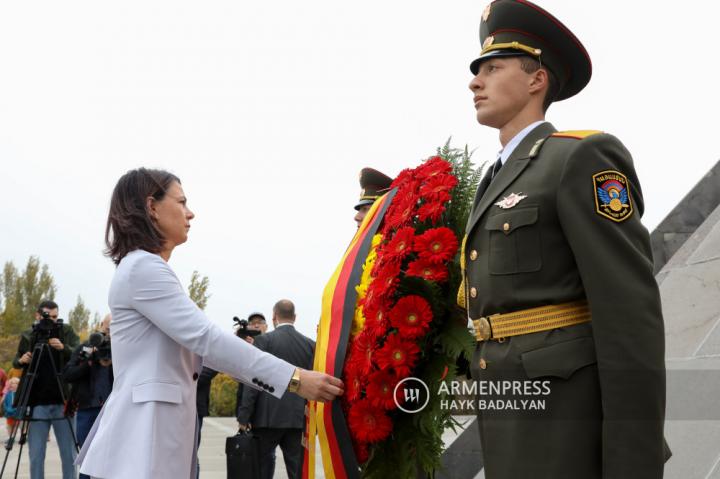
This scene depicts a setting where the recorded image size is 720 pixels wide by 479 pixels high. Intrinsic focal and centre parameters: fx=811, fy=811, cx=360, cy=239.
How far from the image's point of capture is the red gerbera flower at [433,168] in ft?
11.4

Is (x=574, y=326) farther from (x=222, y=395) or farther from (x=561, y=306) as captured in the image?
(x=222, y=395)

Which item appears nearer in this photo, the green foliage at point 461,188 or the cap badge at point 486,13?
the cap badge at point 486,13

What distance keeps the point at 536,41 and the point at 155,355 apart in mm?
1879

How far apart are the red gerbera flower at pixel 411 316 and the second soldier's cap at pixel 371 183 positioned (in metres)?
2.13

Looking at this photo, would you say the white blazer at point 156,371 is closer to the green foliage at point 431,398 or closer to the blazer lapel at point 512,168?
the green foliage at point 431,398

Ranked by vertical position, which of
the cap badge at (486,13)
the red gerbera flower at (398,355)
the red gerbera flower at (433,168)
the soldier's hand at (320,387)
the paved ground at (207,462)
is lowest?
the paved ground at (207,462)

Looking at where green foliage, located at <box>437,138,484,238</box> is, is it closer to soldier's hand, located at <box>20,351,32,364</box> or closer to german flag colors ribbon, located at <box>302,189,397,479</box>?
german flag colors ribbon, located at <box>302,189,397,479</box>

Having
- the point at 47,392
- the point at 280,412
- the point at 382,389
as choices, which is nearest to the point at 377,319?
the point at 382,389

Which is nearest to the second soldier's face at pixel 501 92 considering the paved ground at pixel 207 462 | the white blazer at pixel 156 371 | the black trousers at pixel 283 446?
the white blazer at pixel 156 371

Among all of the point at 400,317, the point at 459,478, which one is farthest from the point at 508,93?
the point at 459,478

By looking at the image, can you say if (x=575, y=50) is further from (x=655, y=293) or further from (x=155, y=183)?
(x=155, y=183)

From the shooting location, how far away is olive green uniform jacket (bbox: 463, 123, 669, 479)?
83.4 inches

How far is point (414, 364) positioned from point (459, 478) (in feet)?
10.5

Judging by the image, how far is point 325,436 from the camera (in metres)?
3.34
